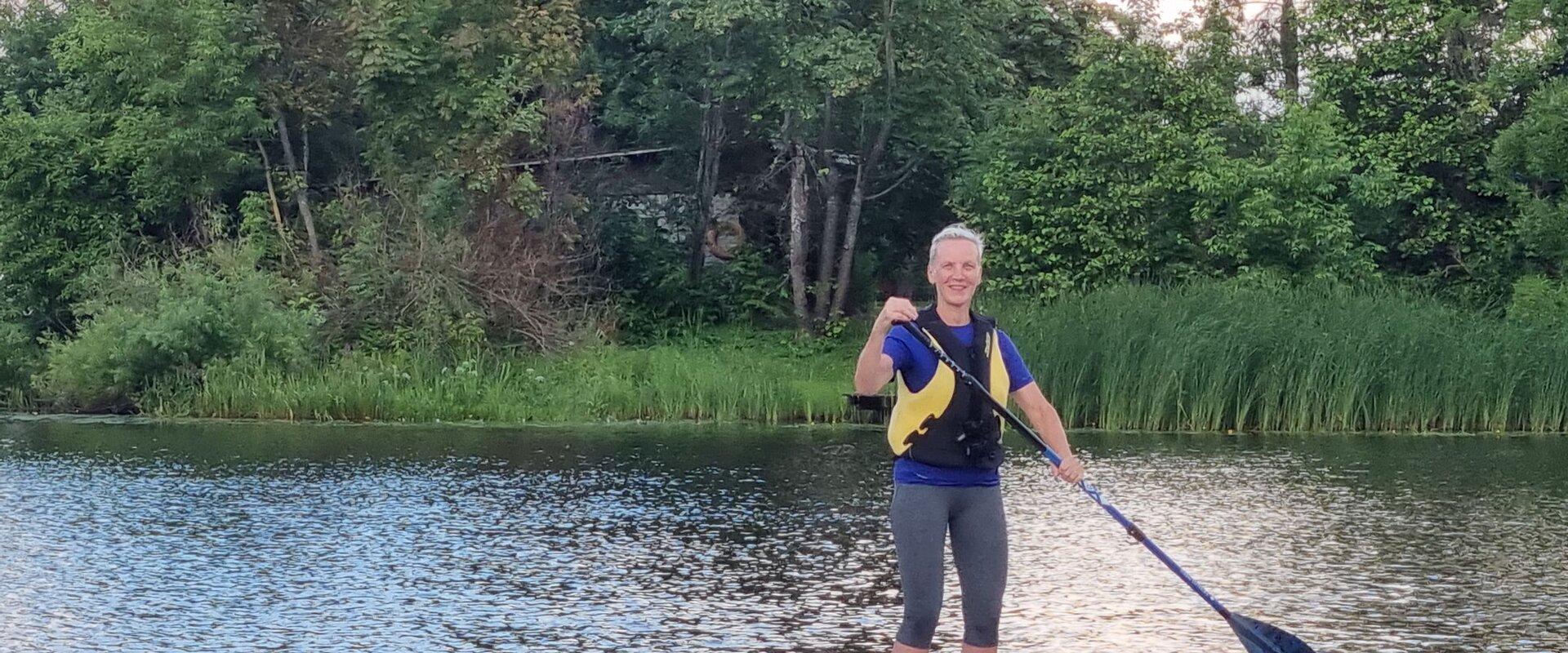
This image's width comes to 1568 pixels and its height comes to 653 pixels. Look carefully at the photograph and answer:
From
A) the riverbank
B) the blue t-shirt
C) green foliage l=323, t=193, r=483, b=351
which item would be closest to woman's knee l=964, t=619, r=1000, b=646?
the blue t-shirt

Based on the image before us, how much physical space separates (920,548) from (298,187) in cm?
2187

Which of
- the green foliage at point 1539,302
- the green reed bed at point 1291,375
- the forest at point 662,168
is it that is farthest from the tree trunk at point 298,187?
the green foliage at point 1539,302

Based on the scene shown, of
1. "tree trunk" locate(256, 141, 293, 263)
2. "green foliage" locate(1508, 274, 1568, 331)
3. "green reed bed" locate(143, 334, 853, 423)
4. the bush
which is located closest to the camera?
"green reed bed" locate(143, 334, 853, 423)

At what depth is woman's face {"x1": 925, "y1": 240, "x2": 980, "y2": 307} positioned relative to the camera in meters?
5.98

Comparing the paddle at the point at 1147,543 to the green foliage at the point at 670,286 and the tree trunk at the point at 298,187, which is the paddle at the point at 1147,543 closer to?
the tree trunk at the point at 298,187

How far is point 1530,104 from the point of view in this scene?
25469mm

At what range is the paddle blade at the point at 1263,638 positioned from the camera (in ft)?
21.0

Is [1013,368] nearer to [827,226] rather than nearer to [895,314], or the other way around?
[895,314]

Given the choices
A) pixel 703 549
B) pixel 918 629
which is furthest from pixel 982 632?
pixel 703 549

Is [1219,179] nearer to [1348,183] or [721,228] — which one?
[1348,183]

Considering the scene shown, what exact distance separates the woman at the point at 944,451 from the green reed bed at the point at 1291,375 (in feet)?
44.1

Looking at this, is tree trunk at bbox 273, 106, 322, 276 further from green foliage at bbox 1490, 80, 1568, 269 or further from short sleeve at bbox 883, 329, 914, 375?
short sleeve at bbox 883, 329, 914, 375

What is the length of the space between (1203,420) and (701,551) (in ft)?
32.7

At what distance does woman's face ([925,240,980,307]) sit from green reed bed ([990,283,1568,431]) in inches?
532
